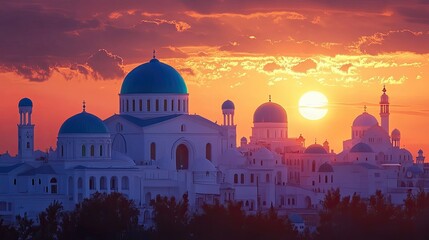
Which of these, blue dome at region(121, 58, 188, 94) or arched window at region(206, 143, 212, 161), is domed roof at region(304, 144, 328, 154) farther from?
blue dome at region(121, 58, 188, 94)

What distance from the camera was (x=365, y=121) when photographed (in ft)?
436

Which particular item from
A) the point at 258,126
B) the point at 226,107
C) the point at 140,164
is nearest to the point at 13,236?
the point at 140,164

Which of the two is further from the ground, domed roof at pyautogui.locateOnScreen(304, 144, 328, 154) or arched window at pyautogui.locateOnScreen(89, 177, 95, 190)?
domed roof at pyautogui.locateOnScreen(304, 144, 328, 154)

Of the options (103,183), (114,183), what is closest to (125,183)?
(114,183)

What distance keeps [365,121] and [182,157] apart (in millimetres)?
27296

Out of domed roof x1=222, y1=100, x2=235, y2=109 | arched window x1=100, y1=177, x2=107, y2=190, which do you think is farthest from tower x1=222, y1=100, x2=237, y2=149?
arched window x1=100, y1=177, x2=107, y2=190

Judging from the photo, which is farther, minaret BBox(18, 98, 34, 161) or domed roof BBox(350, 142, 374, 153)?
domed roof BBox(350, 142, 374, 153)

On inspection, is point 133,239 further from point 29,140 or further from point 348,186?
point 348,186

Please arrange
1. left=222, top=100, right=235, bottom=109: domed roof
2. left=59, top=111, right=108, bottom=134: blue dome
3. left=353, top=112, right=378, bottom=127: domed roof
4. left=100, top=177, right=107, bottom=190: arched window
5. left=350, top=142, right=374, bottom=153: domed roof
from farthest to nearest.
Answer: left=353, top=112, right=378, bottom=127: domed roof, left=350, top=142, right=374, bottom=153: domed roof, left=222, top=100, right=235, bottom=109: domed roof, left=59, top=111, right=108, bottom=134: blue dome, left=100, top=177, right=107, bottom=190: arched window

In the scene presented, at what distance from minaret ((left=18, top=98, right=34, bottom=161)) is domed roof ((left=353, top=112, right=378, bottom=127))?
3322 centimetres

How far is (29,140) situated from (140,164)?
6344 mm

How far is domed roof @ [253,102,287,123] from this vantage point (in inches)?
4946

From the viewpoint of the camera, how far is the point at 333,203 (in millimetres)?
94000

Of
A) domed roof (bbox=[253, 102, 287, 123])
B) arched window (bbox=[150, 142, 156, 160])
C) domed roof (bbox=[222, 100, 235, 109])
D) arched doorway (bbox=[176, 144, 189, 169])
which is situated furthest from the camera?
domed roof (bbox=[253, 102, 287, 123])
